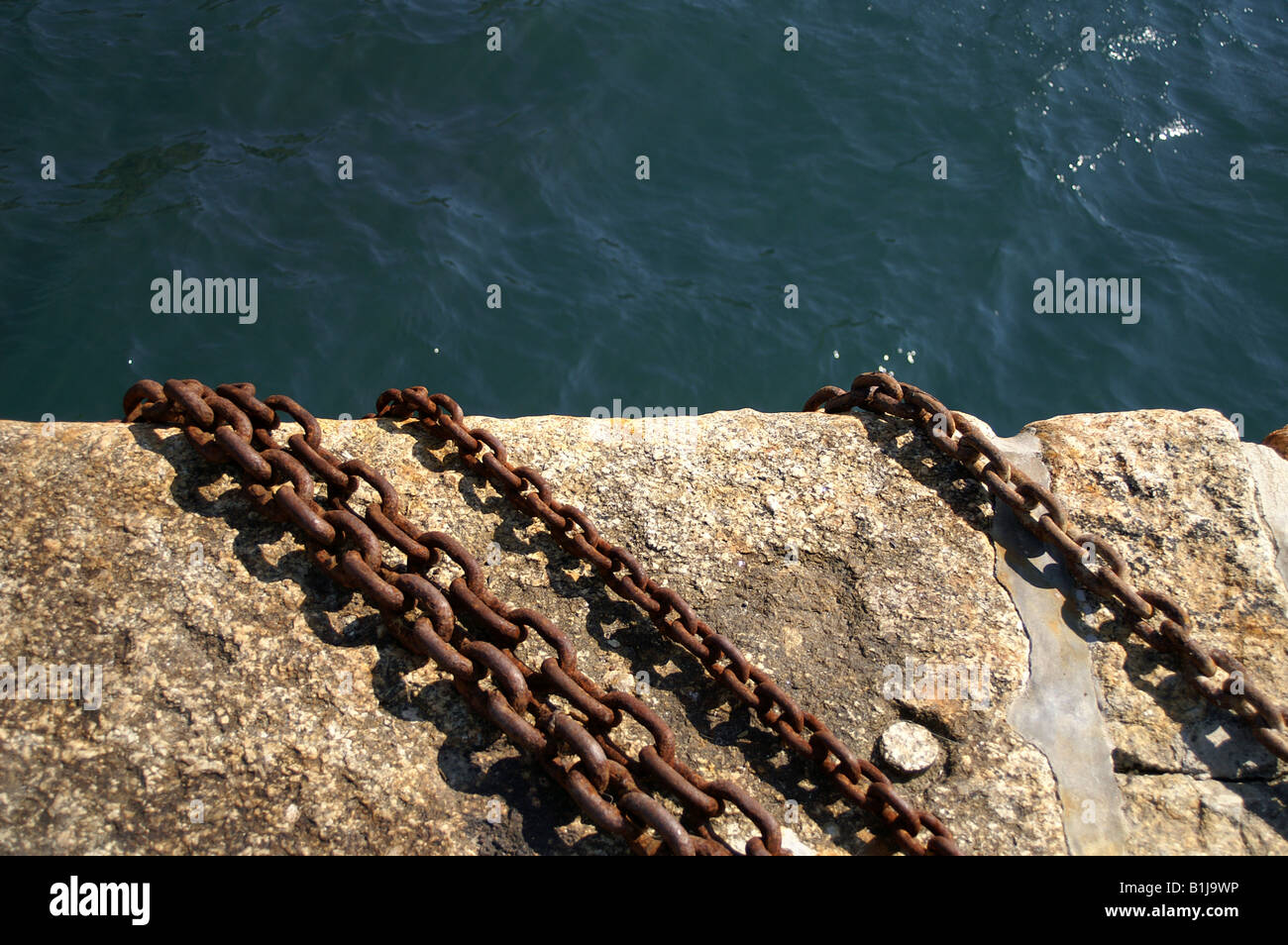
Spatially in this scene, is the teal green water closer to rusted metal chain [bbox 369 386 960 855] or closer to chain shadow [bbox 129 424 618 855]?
rusted metal chain [bbox 369 386 960 855]

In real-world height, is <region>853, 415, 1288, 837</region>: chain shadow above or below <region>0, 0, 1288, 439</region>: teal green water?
below

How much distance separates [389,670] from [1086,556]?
89.8 inches

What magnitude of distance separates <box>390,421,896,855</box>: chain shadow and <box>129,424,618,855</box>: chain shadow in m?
0.50

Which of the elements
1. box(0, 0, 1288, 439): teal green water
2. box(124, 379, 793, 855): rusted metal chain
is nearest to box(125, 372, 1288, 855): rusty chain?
box(124, 379, 793, 855): rusted metal chain

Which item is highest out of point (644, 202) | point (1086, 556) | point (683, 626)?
point (644, 202)

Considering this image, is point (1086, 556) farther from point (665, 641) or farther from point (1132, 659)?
point (665, 641)

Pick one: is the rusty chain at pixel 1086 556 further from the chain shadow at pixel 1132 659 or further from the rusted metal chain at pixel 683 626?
the rusted metal chain at pixel 683 626

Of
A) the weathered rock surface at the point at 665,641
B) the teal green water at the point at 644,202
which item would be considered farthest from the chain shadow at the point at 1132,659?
the teal green water at the point at 644,202

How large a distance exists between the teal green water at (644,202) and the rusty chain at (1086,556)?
341 centimetres

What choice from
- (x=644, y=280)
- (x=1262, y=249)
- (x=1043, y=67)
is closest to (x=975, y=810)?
(x=644, y=280)

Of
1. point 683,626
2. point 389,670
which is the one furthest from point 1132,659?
point 389,670

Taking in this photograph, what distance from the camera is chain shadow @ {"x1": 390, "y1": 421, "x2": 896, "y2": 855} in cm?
274

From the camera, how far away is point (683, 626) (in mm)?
2973

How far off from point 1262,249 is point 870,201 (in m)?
3.20
